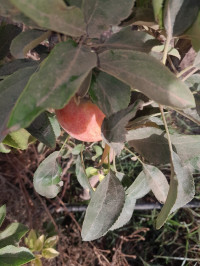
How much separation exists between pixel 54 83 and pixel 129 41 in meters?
0.18

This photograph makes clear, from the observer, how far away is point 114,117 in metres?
0.53

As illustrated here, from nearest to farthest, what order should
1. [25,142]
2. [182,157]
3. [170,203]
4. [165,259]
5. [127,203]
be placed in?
1. [170,203]
2. [182,157]
3. [25,142]
4. [127,203]
5. [165,259]

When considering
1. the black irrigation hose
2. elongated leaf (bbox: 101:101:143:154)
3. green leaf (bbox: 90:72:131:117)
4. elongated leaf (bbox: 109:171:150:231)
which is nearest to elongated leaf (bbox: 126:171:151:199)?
elongated leaf (bbox: 109:171:150:231)

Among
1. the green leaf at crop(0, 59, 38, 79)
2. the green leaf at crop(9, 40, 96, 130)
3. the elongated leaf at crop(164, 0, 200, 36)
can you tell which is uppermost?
the elongated leaf at crop(164, 0, 200, 36)

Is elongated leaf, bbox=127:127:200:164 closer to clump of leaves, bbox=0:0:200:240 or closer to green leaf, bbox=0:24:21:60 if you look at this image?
clump of leaves, bbox=0:0:200:240

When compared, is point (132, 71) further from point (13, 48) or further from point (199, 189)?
point (199, 189)

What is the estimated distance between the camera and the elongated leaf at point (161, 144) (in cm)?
64

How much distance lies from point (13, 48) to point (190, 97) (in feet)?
0.81

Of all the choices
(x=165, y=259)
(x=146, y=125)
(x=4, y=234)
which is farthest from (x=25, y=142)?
(x=165, y=259)

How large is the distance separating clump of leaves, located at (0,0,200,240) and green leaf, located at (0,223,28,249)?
0.45 meters

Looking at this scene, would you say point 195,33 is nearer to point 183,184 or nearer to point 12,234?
point 183,184

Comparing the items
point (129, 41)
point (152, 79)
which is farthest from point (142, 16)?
point (152, 79)

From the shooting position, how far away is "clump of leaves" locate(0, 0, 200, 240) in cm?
36

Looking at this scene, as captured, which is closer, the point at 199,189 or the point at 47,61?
the point at 47,61
